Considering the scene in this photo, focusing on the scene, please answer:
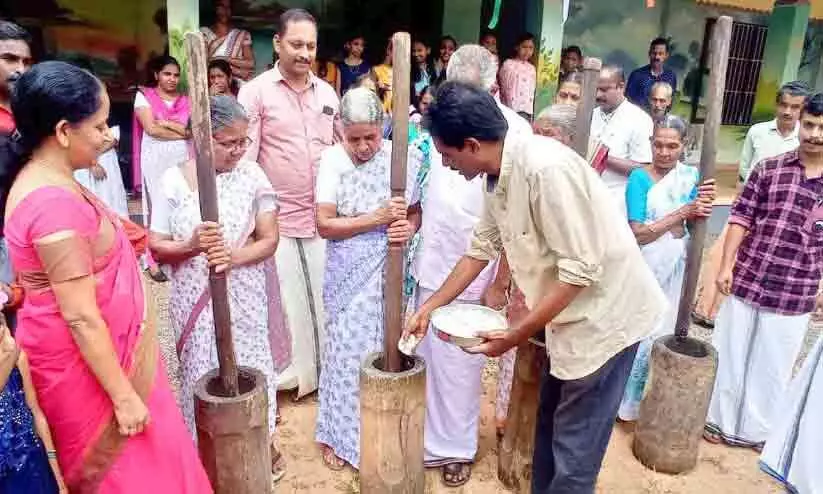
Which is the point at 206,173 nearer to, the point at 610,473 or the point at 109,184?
the point at 610,473

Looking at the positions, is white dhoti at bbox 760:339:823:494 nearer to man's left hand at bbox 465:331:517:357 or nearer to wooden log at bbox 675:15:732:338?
wooden log at bbox 675:15:732:338

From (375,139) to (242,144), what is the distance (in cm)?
53

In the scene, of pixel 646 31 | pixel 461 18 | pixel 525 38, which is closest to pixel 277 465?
pixel 525 38

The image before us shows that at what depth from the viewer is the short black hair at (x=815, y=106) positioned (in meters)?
2.74

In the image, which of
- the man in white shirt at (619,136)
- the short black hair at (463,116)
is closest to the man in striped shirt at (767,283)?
the man in white shirt at (619,136)

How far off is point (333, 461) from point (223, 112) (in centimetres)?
168

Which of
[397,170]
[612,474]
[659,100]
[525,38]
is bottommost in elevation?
[612,474]

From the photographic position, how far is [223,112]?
2.26 metres

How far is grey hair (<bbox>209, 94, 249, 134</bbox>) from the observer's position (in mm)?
2262

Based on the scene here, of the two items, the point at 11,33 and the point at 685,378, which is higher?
the point at 11,33

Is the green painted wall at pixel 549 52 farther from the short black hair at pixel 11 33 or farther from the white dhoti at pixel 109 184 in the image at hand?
the short black hair at pixel 11 33

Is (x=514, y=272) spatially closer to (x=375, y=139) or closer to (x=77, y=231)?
(x=375, y=139)

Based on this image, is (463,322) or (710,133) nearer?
(463,322)

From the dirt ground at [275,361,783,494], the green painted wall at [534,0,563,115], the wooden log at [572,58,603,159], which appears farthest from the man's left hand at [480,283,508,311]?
the green painted wall at [534,0,563,115]
